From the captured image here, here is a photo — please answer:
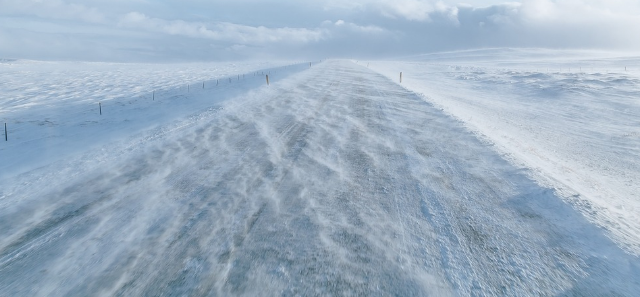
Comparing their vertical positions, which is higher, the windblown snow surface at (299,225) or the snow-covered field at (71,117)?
the snow-covered field at (71,117)

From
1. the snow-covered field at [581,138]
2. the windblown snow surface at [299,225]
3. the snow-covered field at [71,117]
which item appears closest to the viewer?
the windblown snow surface at [299,225]

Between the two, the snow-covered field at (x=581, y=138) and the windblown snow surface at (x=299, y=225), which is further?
the snow-covered field at (x=581, y=138)

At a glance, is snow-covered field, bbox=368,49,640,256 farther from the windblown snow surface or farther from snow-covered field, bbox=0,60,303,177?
snow-covered field, bbox=0,60,303,177

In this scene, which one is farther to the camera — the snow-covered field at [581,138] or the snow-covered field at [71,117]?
the snow-covered field at [71,117]

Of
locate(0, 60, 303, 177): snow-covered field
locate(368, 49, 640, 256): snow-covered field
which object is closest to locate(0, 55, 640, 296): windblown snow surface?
locate(368, 49, 640, 256): snow-covered field

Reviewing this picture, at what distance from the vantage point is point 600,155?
817cm

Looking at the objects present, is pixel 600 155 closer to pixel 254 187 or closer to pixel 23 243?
pixel 254 187

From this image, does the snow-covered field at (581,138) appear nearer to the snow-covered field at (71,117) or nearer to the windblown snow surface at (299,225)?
the windblown snow surface at (299,225)

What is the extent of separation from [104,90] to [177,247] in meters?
20.9

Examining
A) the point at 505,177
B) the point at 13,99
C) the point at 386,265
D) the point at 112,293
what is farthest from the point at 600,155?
the point at 13,99

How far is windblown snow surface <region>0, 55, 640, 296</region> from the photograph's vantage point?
3.40 m

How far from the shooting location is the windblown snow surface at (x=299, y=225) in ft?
11.1

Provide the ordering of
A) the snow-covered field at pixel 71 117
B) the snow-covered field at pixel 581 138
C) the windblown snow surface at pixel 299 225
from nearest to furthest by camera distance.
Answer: the windblown snow surface at pixel 299 225, the snow-covered field at pixel 581 138, the snow-covered field at pixel 71 117

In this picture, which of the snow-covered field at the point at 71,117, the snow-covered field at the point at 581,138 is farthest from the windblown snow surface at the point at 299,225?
the snow-covered field at the point at 71,117
